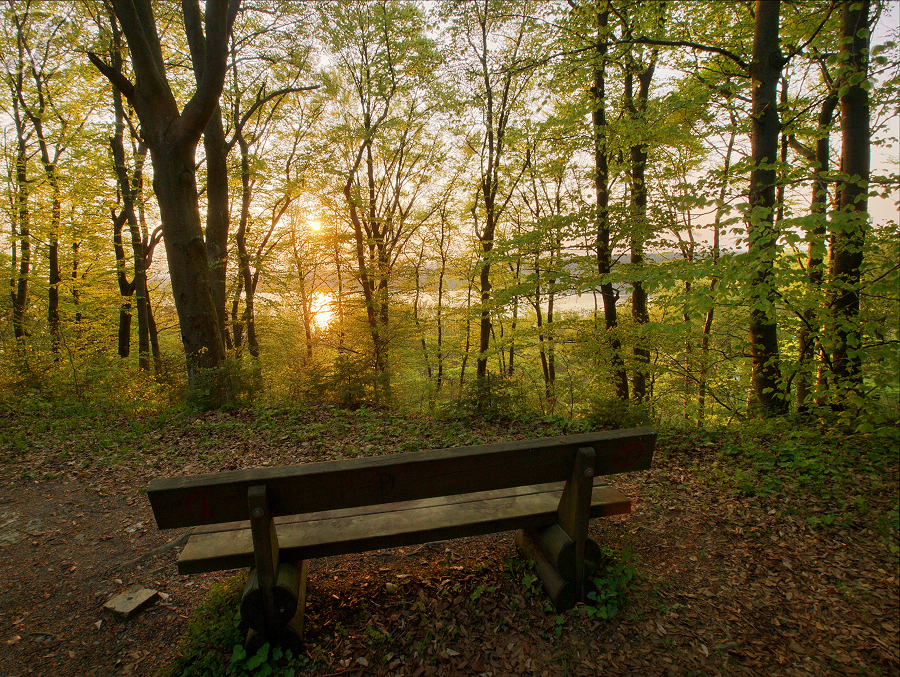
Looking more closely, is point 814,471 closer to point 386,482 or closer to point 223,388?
point 386,482

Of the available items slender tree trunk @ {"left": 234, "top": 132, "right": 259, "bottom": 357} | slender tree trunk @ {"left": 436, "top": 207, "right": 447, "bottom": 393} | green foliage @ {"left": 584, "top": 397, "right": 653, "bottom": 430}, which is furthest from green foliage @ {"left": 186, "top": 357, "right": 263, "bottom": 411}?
slender tree trunk @ {"left": 436, "top": 207, "right": 447, "bottom": 393}

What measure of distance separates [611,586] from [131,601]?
11.2ft

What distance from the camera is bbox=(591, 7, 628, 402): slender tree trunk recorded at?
8.11 meters

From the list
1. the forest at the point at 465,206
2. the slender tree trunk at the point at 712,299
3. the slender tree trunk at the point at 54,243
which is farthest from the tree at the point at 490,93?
the slender tree trunk at the point at 54,243

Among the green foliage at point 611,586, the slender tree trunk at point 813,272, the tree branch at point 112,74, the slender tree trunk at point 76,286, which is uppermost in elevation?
the tree branch at point 112,74

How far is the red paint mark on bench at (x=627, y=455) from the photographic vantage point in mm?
2691

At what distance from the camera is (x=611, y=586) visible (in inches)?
110

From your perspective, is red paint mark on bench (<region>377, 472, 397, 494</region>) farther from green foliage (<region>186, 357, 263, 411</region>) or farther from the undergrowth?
green foliage (<region>186, 357, 263, 411</region>)

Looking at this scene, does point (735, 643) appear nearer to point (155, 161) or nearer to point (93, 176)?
point (155, 161)

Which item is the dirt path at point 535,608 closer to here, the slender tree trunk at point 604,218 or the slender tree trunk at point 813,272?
the slender tree trunk at point 813,272

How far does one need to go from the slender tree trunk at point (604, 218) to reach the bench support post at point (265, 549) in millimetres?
7114

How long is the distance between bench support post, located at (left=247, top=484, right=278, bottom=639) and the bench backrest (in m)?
0.06

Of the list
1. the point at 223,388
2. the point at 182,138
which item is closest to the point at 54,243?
the point at 182,138

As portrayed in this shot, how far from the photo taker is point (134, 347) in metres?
16.3
